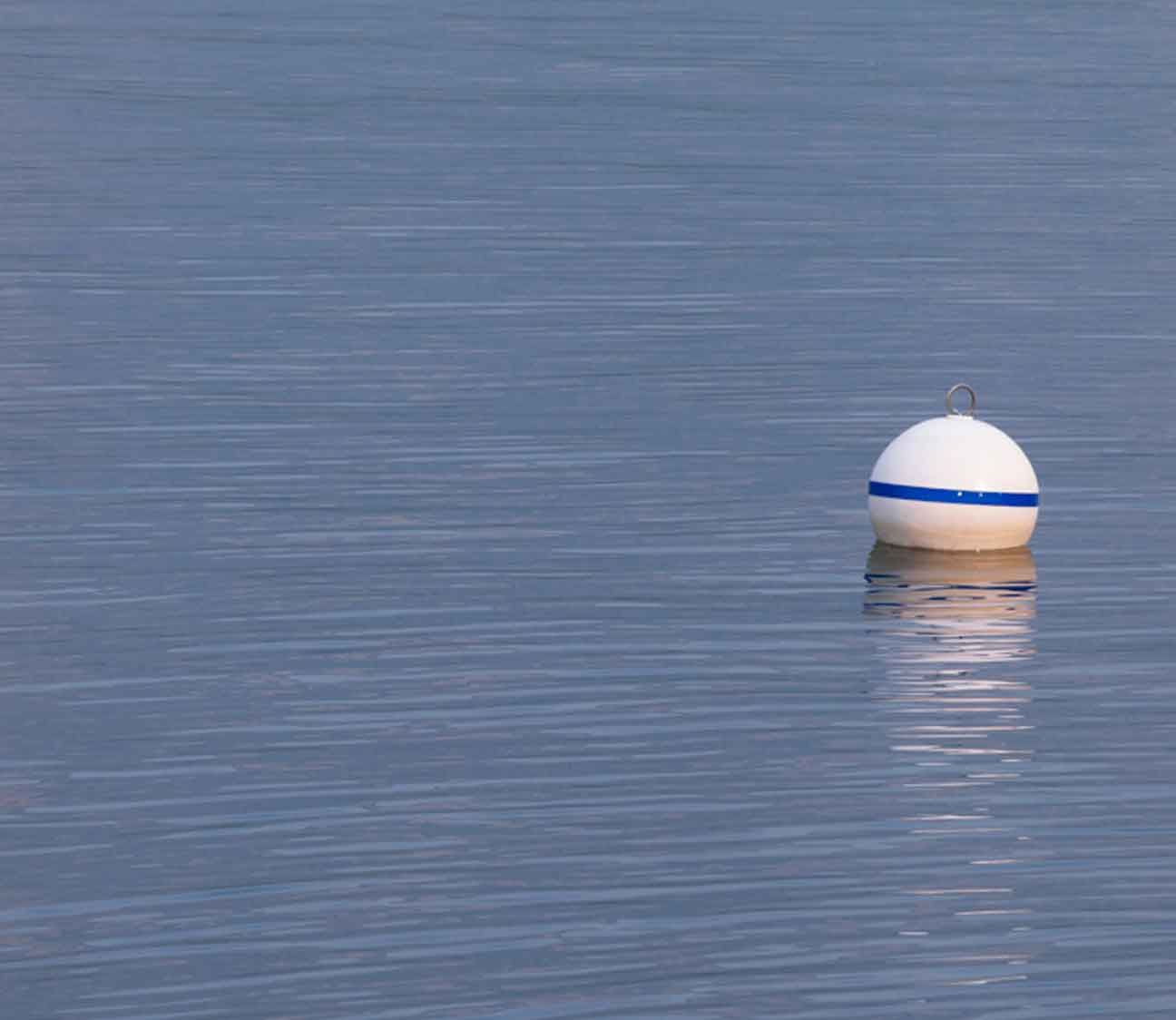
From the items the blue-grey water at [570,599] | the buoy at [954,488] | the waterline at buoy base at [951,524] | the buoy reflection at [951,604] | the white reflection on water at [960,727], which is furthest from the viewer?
the waterline at buoy base at [951,524]

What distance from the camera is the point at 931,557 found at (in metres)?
26.7

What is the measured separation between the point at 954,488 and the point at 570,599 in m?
3.53

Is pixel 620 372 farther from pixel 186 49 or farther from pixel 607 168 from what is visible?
pixel 186 49

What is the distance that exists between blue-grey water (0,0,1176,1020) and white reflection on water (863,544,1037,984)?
5cm

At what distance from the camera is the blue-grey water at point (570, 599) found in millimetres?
16828

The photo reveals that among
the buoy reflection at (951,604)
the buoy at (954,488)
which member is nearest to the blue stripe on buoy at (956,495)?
the buoy at (954,488)

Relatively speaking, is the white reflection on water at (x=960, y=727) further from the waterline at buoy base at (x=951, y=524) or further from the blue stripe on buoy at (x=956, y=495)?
the blue stripe on buoy at (x=956, y=495)

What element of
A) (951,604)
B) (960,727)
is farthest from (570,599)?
(960,727)

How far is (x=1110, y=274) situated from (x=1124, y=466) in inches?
550

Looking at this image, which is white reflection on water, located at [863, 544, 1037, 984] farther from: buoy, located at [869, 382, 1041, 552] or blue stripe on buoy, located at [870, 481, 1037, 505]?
blue stripe on buoy, located at [870, 481, 1037, 505]

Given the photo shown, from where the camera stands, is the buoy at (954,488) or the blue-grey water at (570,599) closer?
the blue-grey water at (570,599)

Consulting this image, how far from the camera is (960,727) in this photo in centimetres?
2112

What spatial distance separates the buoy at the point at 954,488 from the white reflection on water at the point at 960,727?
0.21m

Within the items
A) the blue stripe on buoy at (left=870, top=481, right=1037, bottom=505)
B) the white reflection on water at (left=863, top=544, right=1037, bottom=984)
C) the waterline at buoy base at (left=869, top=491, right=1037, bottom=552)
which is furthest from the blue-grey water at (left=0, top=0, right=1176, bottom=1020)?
the blue stripe on buoy at (left=870, top=481, right=1037, bottom=505)
